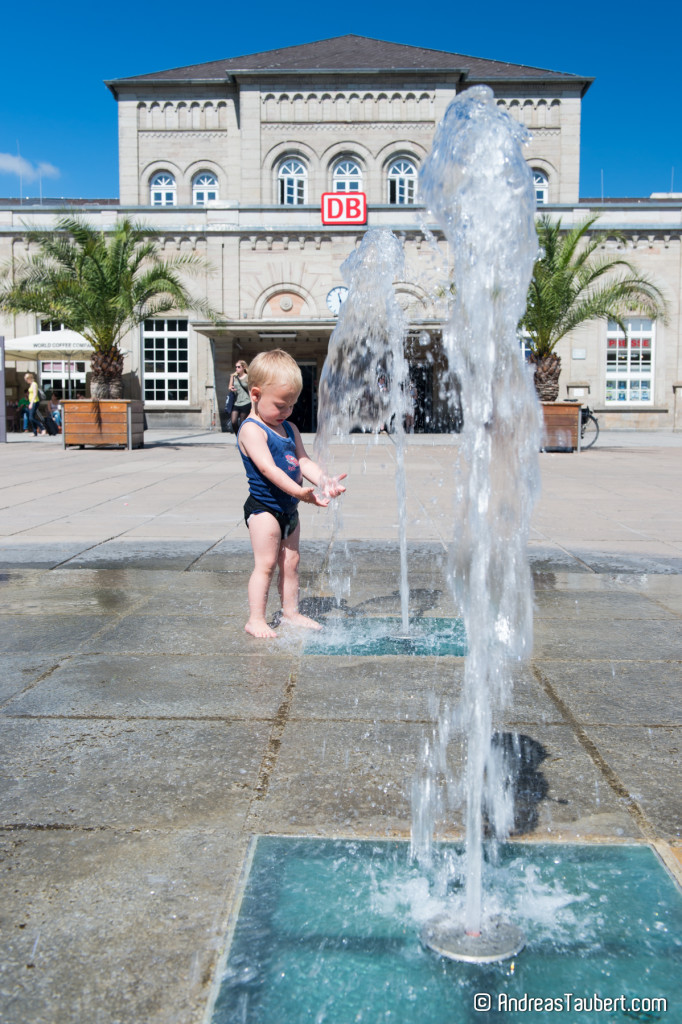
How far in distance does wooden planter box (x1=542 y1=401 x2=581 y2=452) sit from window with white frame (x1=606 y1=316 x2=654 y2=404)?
12.3m

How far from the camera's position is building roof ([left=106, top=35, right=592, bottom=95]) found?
34125 millimetres

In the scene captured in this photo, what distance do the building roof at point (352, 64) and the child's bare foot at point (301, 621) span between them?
3371 cm

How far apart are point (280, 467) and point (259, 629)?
755mm

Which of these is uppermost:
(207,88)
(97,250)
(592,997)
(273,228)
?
(207,88)

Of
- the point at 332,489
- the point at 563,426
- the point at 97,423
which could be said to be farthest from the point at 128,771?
the point at 563,426

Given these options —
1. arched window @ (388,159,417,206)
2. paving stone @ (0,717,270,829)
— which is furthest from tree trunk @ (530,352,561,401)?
arched window @ (388,159,417,206)

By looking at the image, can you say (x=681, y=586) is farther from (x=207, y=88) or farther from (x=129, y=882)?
(x=207, y=88)

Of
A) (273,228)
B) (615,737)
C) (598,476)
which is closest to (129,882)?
(615,737)

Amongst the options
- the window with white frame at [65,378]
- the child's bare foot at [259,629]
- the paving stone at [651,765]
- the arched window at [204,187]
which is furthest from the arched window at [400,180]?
the paving stone at [651,765]

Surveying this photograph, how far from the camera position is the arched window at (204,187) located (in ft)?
120

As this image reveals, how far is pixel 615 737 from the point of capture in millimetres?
2789

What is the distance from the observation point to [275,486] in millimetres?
4191

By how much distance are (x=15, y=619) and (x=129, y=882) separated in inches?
105

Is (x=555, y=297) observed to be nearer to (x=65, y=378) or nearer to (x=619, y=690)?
(x=619, y=690)
